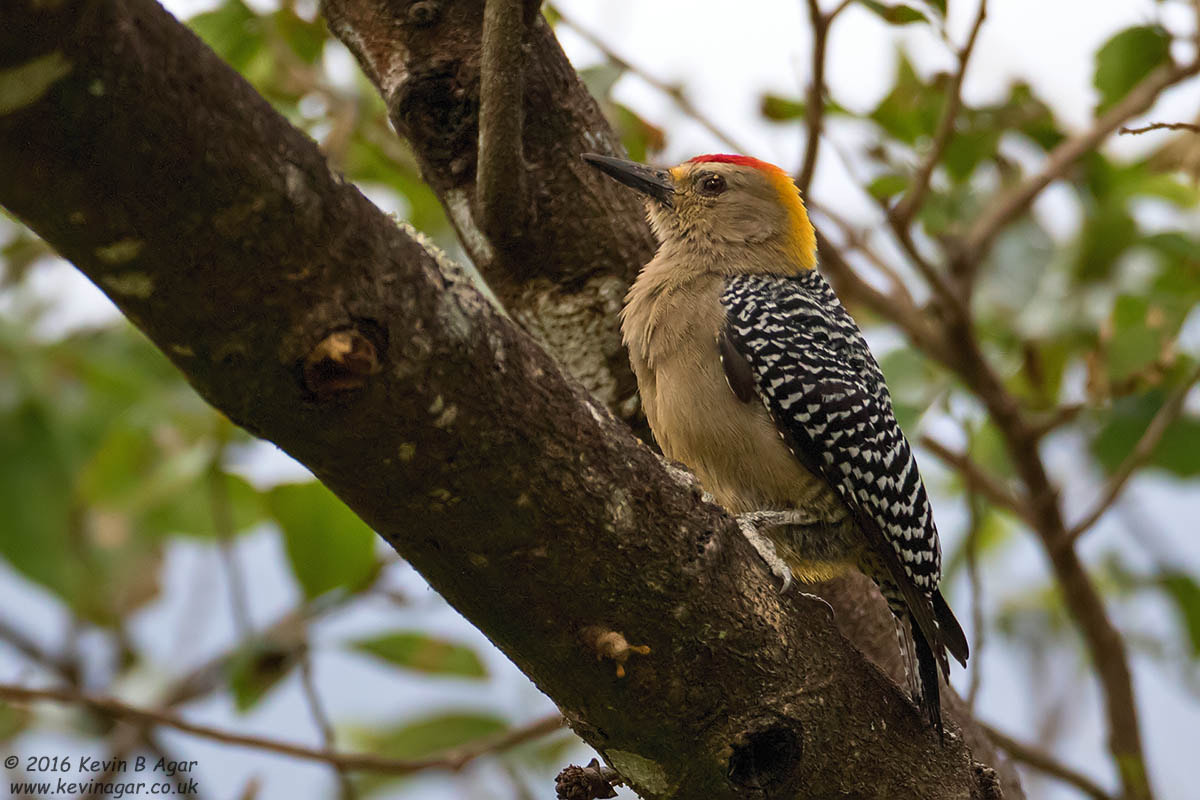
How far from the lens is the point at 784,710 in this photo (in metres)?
2.36

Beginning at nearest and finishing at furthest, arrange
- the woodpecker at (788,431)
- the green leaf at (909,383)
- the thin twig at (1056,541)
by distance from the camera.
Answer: the woodpecker at (788,431), the green leaf at (909,383), the thin twig at (1056,541)

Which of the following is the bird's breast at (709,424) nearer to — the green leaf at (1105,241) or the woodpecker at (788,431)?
the woodpecker at (788,431)

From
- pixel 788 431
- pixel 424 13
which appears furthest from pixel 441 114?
pixel 788 431

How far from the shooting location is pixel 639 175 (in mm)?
3842

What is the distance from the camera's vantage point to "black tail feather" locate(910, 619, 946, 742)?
2.76 meters

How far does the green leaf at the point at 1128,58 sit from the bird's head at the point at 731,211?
1.15 m

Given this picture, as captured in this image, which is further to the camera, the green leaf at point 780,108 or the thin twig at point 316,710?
the green leaf at point 780,108

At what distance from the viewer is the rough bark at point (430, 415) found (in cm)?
140

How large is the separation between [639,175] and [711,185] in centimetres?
72

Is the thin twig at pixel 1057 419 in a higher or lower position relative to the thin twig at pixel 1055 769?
higher

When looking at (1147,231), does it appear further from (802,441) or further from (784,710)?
(784,710)

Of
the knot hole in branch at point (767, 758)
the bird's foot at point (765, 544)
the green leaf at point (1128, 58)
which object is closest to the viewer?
the knot hole in branch at point (767, 758)

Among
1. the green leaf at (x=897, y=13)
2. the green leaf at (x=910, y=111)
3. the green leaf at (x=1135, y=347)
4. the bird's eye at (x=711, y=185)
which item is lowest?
the green leaf at (x=1135, y=347)

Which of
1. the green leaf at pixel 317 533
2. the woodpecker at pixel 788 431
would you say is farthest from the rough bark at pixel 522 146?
the green leaf at pixel 317 533
